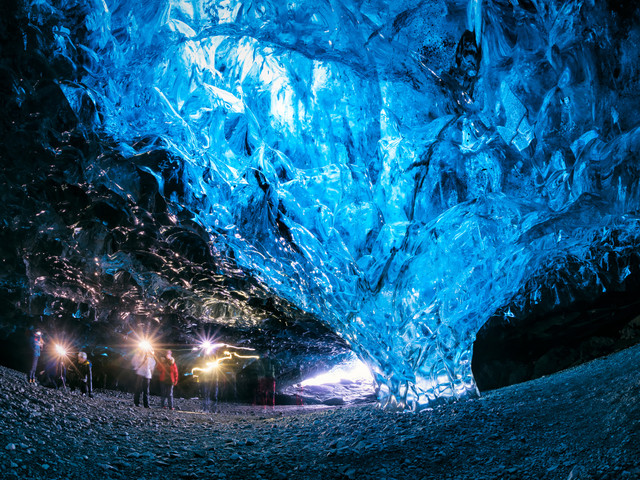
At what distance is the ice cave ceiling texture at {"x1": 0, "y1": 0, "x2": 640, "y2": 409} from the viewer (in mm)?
2803

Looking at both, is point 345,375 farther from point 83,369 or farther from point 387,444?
point 387,444

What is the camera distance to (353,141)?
3.57m

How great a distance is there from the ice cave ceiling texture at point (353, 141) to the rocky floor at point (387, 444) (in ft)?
3.17

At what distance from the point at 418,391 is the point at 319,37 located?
3895 millimetres

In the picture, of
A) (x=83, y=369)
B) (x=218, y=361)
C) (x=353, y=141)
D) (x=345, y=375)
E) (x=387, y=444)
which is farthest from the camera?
(x=345, y=375)

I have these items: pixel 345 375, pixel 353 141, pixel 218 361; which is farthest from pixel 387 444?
pixel 345 375

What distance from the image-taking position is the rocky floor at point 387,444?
2033mm

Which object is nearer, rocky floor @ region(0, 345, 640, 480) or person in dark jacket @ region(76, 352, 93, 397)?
rocky floor @ region(0, 345, 640, 480)

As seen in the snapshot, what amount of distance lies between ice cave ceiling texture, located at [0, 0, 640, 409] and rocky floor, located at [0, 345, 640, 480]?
3.17 ft

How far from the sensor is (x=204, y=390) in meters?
15.7

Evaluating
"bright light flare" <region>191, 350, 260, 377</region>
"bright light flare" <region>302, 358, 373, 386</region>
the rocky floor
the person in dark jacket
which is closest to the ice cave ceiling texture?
the rocky floor

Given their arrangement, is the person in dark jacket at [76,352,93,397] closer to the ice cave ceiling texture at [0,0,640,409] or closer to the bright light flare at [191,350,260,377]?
the bright light flare at [191,350,260,377]

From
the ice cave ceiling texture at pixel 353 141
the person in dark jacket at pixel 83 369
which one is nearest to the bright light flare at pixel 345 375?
the person in dark jacket at pixel 83 369

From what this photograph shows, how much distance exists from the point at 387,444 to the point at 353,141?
9.43 ft
